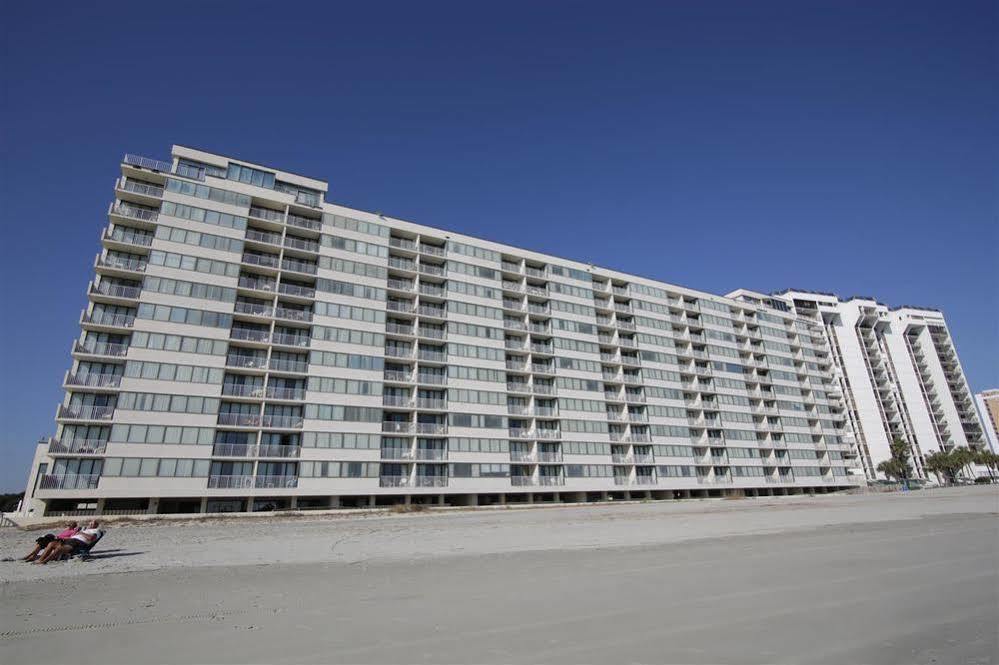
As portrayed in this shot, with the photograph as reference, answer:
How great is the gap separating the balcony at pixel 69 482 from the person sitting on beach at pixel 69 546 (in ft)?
95.4

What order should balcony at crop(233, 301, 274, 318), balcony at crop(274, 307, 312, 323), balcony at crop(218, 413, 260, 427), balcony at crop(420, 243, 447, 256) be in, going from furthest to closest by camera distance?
1. balcony at crop(420, 243, 447, 256)
2. balcony at crop(274, 307, 312, 323)
3. balcony at crop(233, 301, 274, 318)
4. balcony at crop(218, 413, 260, 427)

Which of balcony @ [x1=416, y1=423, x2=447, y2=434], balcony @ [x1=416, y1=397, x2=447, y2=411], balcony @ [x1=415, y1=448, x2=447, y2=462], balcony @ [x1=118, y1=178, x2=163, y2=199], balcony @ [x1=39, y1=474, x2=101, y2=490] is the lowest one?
balcony @ [x1=39, y1=474, x2=101, y2=490]

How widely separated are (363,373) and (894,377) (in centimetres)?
15054

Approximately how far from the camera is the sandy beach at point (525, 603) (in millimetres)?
6551

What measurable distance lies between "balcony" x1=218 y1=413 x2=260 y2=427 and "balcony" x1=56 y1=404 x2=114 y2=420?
8347 mm

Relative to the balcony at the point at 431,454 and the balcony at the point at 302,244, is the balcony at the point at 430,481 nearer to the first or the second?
the balcony at the point at 431,454

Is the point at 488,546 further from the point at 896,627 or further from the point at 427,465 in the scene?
the point at 427,465

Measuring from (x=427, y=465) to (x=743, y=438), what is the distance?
183ft

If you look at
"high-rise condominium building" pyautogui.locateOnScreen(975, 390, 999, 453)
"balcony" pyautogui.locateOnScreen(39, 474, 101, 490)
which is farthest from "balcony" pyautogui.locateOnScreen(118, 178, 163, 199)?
"high-rise condominium building" pyautogui.locateOnScreen(975, 390, 999, 453)

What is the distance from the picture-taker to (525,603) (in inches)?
360

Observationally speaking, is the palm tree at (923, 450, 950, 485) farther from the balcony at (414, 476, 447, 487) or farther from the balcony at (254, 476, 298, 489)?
the balcony at (254, 476, 298, 489)

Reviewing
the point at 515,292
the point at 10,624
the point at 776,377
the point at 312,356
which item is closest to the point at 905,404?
the point at 776,377

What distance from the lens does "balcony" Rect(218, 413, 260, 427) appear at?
Answer: 4512cm

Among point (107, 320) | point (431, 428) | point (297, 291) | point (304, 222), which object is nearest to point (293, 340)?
point (297, 291)
